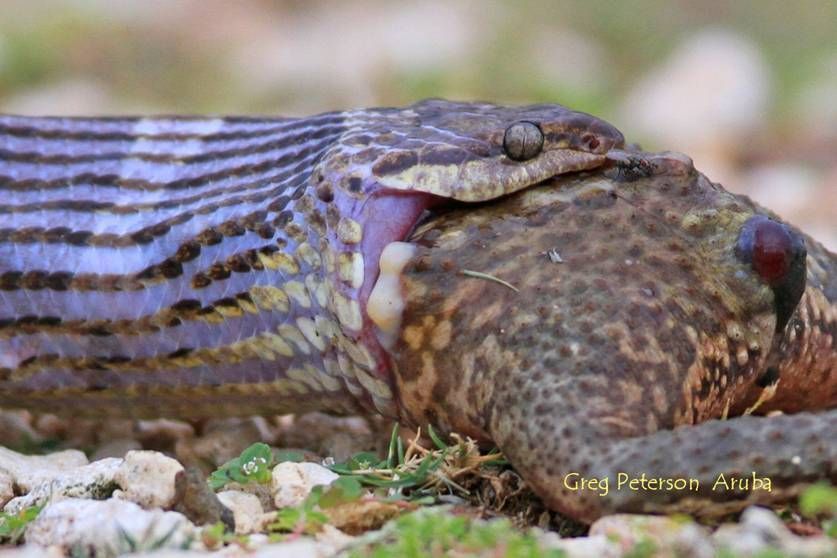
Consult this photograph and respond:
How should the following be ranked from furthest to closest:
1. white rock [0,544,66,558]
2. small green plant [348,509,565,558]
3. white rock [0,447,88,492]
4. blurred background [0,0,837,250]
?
blurred background [0,0,837,250] < white rock [0,447,88,492] < white rock [0,544,66,558] < small green plant [348,509,565,558]

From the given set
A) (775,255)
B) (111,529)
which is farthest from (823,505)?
(111,529)

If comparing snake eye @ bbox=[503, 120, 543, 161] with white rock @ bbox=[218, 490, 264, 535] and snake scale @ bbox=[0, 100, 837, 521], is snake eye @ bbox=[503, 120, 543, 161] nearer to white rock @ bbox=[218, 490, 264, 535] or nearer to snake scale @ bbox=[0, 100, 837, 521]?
snake scale @ bbox=[0, 100, 837, 521]

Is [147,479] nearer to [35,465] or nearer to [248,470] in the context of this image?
[248,470]

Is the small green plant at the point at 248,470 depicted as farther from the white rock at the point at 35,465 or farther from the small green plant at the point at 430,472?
the white rock at the point at 35,465

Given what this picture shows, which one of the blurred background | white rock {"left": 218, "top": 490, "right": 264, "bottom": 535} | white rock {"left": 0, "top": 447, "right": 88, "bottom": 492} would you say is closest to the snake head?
white rock {"left": 218, "top": 490, "right": 264, "bottom": 535}

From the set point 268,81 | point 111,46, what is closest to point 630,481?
point 268,81
